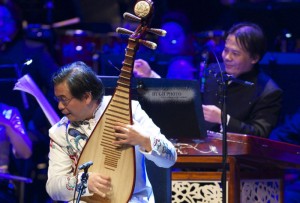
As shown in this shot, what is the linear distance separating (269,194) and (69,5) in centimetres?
585

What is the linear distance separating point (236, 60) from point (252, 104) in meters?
0.37

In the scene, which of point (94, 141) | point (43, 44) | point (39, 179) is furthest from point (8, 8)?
point (94, 141)

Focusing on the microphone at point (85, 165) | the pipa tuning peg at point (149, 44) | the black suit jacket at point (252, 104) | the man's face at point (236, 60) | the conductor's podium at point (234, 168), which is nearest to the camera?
the microphone at point (85, 165)

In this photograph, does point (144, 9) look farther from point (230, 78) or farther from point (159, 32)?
point (230, 78)

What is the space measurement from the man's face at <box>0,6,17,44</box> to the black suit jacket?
255cm

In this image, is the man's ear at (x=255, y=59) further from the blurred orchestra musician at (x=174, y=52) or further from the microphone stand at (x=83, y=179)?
the microphone stand at (x=83, y=179)

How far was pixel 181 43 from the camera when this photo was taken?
775 centimetres

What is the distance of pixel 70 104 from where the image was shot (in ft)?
14.7

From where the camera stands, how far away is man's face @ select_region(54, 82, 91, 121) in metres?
4.48

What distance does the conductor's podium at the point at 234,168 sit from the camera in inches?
203

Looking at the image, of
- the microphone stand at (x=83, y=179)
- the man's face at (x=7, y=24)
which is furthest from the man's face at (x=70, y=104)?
the man's face at (x=7, y=24)

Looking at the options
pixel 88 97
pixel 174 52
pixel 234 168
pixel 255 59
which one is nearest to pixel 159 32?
pixel 88 97

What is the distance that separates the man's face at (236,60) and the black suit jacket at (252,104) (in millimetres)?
51

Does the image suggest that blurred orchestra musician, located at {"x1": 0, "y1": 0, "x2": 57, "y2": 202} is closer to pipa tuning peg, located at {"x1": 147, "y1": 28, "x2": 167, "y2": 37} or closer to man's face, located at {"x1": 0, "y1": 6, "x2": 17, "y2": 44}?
man's face, located at {"x1": 0, "y1": 6, "x2": 17, "y2": 44}
